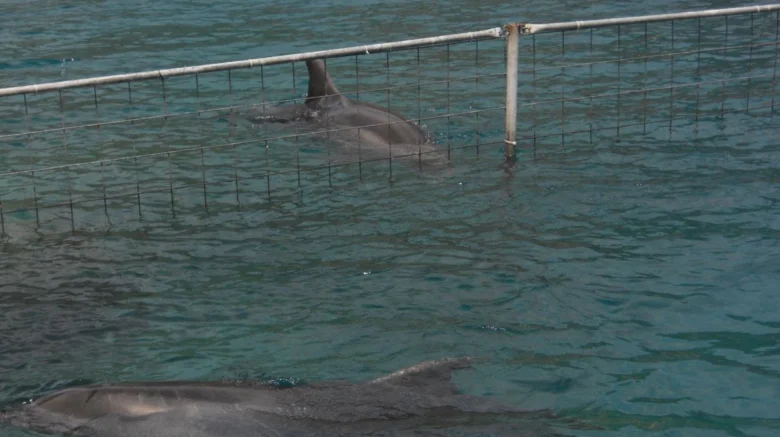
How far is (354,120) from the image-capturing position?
12414 mm

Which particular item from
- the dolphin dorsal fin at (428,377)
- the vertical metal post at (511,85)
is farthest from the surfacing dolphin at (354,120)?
the dolphin dorsal fin at (428,377)

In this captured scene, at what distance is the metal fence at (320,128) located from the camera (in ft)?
33.1

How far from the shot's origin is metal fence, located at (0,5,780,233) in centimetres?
1009

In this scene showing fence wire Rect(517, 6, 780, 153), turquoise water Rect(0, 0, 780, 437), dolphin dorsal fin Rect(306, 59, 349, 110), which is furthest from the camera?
dolphin dorsal fin Rect(306, 59, 349, 110)

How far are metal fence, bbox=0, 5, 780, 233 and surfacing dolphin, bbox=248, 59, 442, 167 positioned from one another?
0.12 m

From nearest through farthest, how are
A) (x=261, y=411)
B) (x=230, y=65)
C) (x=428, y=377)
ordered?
(x=261, y=411)
(x=428, y=377)
(x=230, y=65)

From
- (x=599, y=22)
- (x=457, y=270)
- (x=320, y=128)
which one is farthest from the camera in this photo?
(x=320, y=128)

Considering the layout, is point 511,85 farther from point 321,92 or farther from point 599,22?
point 321,92

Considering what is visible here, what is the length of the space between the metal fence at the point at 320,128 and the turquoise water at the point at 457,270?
0.07 metres

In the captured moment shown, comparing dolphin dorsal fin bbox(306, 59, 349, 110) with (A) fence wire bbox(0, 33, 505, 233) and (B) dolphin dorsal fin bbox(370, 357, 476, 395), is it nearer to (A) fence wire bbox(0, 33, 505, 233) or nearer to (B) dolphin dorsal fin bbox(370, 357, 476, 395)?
(A) fence wire bbox(0, 33, 505, 233)

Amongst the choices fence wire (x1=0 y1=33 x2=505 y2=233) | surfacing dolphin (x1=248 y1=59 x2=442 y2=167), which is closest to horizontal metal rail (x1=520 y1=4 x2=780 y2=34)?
fence wire (x1=0 y1=33 x2=505 y2=233)

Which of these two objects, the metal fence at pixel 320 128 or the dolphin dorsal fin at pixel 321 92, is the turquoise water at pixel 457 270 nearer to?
the metal fence at pixel 320 128

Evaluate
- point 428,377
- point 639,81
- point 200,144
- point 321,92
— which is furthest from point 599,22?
point 428,377

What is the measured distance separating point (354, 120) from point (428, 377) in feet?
21.5
